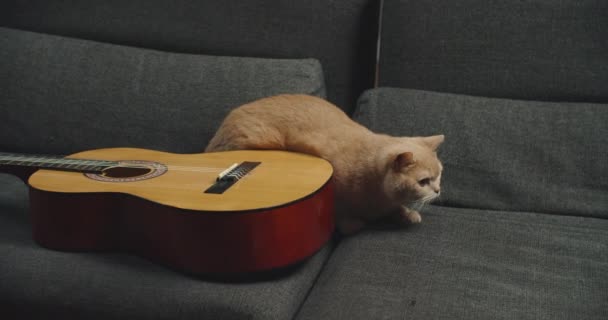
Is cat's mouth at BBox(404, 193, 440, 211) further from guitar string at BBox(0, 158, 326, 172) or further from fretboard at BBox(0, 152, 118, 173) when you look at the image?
fretboard at BBox(0, 152, 118, 173)

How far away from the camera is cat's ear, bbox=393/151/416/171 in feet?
4.11

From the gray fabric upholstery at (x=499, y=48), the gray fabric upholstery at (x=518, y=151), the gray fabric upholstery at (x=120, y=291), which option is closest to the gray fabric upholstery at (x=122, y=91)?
the gray fabric upholstery at (x=499, y=48)

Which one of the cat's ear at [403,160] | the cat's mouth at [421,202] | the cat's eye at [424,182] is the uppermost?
the cat's ear at [403,160]

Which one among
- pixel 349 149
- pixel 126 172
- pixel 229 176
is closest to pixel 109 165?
pixel 126 172

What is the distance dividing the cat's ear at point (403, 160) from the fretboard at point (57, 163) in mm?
711

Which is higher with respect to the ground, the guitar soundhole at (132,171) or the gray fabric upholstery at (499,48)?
the gray fabric upholstery at (499,48)

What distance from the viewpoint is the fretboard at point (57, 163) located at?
1.30 metres

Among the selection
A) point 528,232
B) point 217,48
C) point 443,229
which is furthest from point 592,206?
point 217,48

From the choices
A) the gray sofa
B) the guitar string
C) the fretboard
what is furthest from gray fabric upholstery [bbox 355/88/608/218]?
the fretboard

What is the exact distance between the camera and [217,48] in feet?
6.04

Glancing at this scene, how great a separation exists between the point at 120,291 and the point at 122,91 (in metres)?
0.85

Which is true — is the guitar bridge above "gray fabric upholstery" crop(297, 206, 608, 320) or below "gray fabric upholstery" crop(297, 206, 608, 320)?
above

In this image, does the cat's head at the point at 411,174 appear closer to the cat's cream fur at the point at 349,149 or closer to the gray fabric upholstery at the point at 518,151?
the cat's cream fur at the point at 349,149

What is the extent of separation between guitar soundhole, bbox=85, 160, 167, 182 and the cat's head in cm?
57
